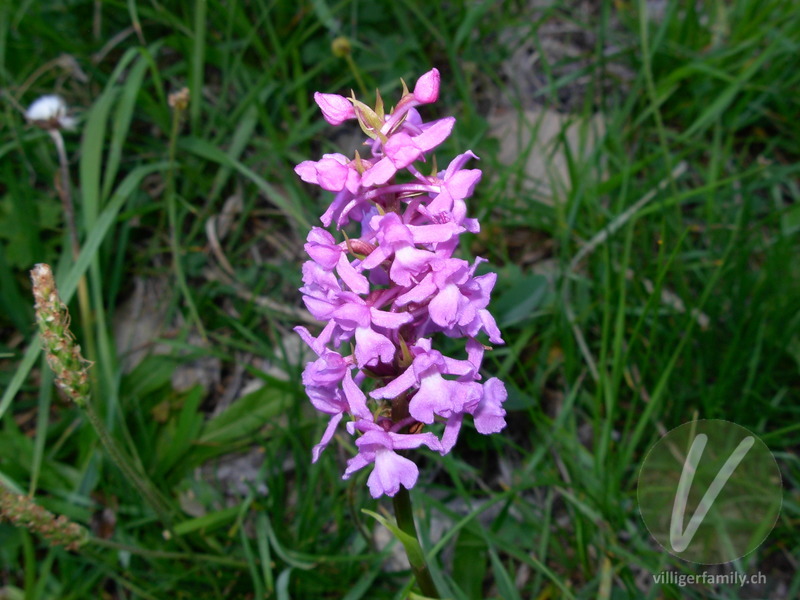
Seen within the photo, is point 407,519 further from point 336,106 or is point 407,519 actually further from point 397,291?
point 336,106

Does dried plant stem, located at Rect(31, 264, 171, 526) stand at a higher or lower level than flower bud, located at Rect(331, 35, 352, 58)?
lower

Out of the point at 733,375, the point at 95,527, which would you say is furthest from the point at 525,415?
the point at 95,527

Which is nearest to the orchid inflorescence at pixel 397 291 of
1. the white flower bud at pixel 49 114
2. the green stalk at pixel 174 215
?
the green stalk at pixel 174 215

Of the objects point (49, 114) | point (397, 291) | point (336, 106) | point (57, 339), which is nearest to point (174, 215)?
point (49, 114)

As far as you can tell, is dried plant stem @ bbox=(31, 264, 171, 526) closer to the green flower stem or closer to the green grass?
the green grass

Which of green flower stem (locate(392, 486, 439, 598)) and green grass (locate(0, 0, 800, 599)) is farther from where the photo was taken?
green grass (locate(0, 0, 800, 599))

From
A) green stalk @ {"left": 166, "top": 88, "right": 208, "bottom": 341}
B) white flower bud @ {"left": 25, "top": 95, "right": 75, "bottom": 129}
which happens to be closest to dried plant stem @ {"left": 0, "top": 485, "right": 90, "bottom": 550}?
green stalk @ {"left": 166, "top": 88, "right": 208, "bottom": 341}

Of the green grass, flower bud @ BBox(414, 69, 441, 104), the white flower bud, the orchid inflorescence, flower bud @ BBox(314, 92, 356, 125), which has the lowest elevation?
the green grass
